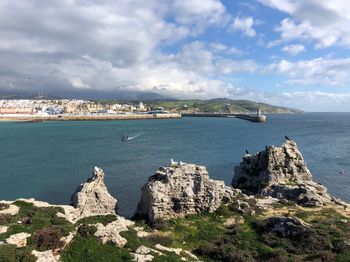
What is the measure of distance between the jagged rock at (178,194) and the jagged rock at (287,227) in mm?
7104

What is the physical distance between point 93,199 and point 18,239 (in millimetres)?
13742

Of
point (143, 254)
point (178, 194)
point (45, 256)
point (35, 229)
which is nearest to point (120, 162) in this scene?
point (178, 194)

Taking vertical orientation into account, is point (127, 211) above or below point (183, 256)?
below

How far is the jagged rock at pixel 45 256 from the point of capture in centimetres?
2306

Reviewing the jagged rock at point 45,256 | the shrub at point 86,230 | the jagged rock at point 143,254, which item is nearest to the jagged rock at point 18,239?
the jagged rock at point 45,256

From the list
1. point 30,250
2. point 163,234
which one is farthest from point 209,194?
point 30,250

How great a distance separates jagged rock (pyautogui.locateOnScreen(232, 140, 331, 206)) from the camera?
1930 inches

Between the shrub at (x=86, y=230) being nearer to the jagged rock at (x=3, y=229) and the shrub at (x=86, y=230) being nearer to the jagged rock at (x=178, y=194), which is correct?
the jagged rock at (x=3, y=229)

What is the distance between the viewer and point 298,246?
30656 mm

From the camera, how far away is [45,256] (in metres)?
23.4

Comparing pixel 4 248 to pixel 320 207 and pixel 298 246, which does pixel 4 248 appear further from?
pixel 320 207

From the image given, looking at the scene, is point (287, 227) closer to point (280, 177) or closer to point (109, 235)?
point (109, 235)

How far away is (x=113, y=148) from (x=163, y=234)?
9000cm

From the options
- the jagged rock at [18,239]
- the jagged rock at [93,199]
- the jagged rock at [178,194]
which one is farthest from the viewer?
the jagged rock at [93,199]
